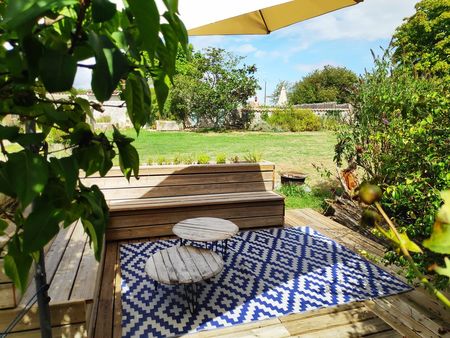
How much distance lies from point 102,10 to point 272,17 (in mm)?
3187

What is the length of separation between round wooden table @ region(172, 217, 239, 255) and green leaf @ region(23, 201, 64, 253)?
2.87 metres

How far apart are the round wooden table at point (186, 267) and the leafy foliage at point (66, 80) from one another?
2125mm

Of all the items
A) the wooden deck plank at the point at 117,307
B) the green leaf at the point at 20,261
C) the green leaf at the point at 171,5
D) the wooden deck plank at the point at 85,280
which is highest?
the green leaf at the point at 171,5

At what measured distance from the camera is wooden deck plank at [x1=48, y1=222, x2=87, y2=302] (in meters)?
2.04

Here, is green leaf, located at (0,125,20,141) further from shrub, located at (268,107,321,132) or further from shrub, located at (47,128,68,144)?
shrub, located at (268,107,321,132)

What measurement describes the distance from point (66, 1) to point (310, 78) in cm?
4138

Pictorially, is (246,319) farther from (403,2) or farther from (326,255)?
(403,2)

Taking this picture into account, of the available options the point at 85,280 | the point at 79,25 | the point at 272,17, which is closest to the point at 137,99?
the point at 79,25

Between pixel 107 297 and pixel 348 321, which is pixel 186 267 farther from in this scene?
pixel 348 321

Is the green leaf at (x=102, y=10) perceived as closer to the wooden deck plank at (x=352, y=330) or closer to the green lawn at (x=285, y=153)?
the wooden deck plank at (x=352, y=330)

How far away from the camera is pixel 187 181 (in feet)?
15.4

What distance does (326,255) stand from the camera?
12.8 ft

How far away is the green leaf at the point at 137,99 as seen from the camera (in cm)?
53

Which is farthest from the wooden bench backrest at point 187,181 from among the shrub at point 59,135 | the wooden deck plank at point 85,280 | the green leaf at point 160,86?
the green leaf at point 160,86
